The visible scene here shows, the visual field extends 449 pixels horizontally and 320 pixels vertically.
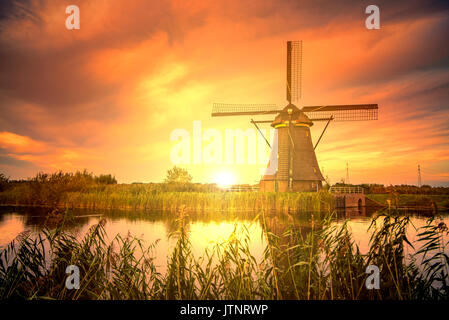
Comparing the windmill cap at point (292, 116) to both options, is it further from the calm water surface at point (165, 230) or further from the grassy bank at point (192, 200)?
the calm water surface at point (165, 230)

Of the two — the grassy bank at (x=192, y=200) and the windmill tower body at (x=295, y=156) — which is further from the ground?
the windmill tower body at (x=295, y=156)

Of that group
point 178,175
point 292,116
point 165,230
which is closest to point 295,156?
point 292,116

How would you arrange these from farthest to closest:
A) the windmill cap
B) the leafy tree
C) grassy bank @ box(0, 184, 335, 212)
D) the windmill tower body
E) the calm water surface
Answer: the leafy tree → the windmill cap → the windmill tower body → grassy bank @ box(0, 184, 335, 212) → the calm water surface

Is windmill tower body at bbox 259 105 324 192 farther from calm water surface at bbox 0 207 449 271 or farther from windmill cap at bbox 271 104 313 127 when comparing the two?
calm water surface at bbox 0 207 449 271

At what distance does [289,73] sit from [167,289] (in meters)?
23.4

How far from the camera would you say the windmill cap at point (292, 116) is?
77.2ft

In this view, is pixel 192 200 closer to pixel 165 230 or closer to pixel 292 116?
pixel 165 230

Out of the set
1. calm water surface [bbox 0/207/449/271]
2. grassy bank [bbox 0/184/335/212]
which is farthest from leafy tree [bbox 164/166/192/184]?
calm water surface [bbox 0/207/449/271]

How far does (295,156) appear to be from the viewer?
2350cm

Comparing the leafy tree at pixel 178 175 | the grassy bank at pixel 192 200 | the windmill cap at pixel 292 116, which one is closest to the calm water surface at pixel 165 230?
the grassy bank at pixel 192 200

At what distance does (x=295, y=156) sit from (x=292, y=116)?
3181 millimetres

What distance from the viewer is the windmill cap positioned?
23516 millimetres
